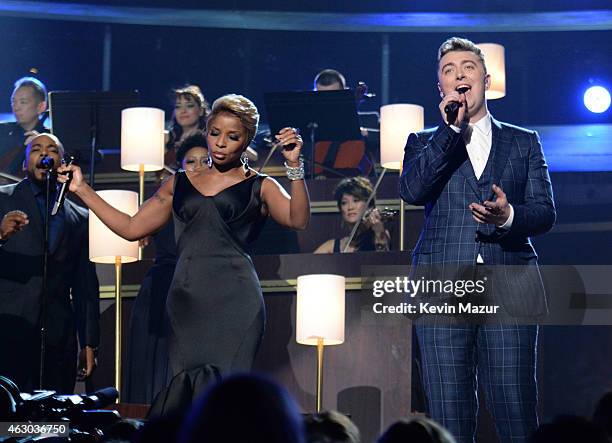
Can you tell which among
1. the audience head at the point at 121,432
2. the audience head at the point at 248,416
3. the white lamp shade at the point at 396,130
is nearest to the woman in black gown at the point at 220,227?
the audience head at the point at 121,432

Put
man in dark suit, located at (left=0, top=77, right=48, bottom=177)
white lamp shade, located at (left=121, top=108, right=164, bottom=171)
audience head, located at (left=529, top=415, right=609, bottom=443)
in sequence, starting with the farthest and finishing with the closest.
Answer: man in dark suit, located at (left=0, top=77, right=48, bottom=177) → white lamp shade, located at (left=121, top=108, right=164, bottom=171) → audience head, located at (left=529, top=415, right=609, bottom=443)

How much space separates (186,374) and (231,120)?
32.0 inches

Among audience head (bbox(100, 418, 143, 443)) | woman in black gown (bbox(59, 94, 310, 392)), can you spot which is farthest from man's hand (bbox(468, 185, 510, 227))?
audience head (bbox(100, 418, 143, 443))

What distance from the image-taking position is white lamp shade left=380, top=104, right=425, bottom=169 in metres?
6.25

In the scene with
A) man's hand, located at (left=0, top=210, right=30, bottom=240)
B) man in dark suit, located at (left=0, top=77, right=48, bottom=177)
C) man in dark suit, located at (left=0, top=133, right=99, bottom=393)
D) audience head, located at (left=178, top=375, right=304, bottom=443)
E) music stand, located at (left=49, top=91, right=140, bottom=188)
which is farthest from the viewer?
man in dark suit, located at (left=0, top=77, right=48, bottom=177)

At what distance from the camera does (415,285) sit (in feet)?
11.3

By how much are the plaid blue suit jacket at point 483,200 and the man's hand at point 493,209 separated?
0.09m

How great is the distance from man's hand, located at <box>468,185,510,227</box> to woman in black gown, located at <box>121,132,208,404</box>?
98.9 inches

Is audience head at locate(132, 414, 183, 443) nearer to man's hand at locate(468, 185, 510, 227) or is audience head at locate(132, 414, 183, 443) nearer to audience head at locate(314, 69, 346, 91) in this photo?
man's hand at locate(468, 185, 510, 227)

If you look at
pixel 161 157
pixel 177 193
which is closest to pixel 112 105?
pixel 161 157

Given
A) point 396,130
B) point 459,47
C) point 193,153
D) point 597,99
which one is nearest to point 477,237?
point 459,47

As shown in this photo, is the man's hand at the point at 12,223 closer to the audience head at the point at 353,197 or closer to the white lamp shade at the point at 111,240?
the white lamp shade at the point at 111,240

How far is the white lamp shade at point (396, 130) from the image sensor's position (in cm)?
625

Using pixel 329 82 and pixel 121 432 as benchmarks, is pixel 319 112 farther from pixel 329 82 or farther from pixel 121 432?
pixel 121 432
